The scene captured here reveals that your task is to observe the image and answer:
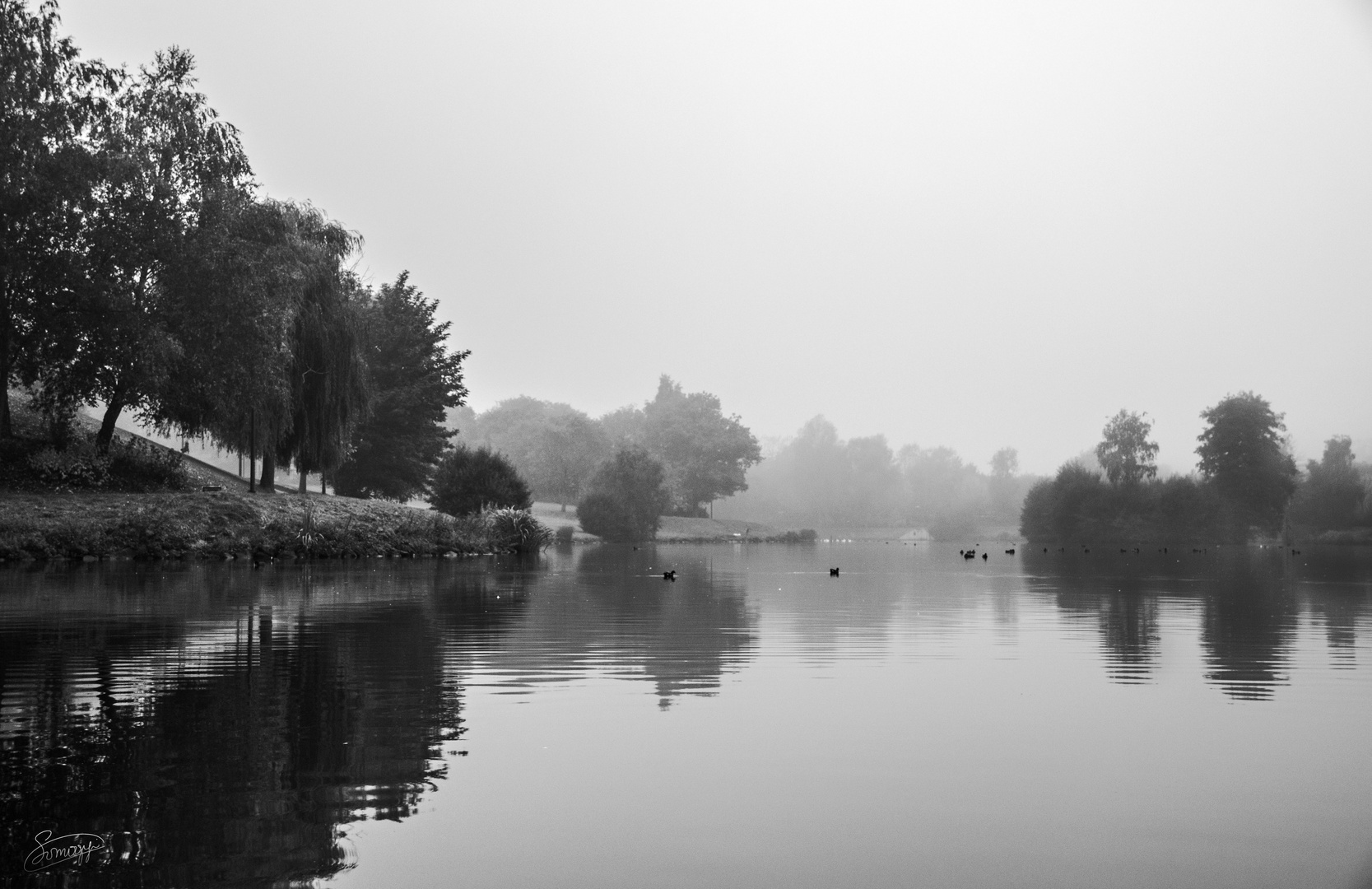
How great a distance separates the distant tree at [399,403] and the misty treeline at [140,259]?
14.6 metres

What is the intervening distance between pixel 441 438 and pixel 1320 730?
189 ft

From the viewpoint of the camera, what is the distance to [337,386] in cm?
4316

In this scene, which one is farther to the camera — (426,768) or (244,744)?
(244,744)

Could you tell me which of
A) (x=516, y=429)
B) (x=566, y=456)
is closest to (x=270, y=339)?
(x=566, y=456)

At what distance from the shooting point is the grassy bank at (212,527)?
97.2 feet

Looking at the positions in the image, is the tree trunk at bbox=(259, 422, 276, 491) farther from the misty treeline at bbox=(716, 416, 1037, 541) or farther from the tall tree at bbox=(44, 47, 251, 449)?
the misty treeline at bbox=(716, 416, 1037, 541)

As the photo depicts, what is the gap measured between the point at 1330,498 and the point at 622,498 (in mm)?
59170

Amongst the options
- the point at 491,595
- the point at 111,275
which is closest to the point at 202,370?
the point at 111,275

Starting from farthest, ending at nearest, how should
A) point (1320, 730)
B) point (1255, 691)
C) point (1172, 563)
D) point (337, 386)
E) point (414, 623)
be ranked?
point (1172, 563) → point (337, 386) → point (414, 623) → point (1255, 691) → point (1320, 730)

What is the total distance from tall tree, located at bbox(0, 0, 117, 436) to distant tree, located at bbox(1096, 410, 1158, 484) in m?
84.5

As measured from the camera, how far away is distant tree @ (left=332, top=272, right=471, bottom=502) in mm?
56969

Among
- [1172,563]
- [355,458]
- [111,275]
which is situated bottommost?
[1172,563]

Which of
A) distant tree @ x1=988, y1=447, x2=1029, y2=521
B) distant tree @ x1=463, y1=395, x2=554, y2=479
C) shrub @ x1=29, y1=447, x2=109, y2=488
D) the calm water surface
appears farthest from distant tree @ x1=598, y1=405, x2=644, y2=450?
the calm water surface

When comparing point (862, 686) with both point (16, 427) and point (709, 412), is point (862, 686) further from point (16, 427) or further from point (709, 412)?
point (709, 412)
